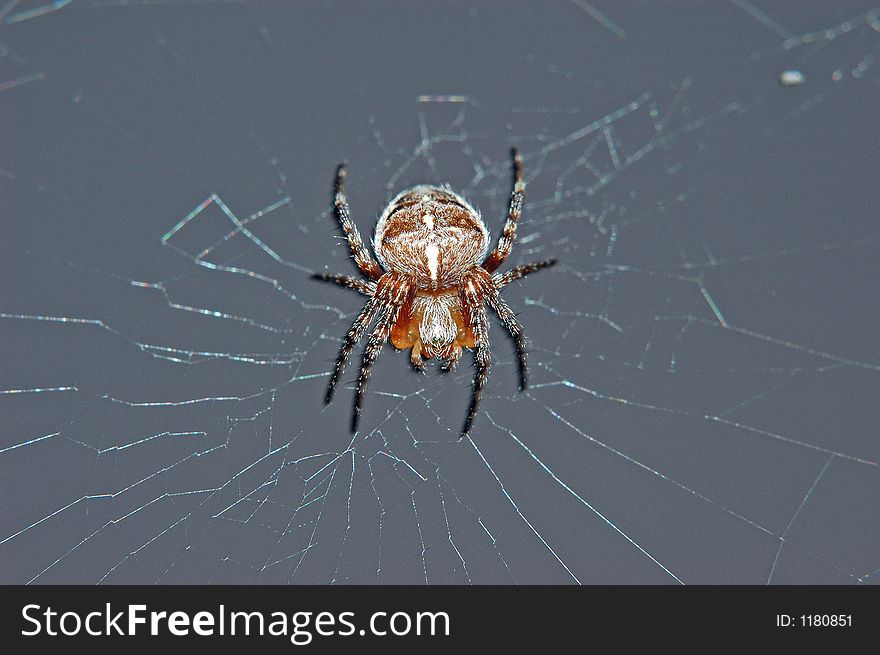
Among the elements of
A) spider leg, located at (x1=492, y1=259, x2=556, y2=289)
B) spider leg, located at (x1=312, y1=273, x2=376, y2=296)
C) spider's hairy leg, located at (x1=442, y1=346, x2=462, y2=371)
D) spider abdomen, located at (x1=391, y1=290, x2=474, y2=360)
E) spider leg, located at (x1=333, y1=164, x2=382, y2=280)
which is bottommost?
spider's hairy leg, located at (x1=442, y1=346, x2=462, y2=371)

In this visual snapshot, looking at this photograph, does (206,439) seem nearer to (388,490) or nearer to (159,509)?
(159,509)

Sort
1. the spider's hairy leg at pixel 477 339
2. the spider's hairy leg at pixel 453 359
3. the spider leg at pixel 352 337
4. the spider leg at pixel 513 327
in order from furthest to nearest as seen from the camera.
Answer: the spider's hairy leg at pixel 453 359, the spider leg at pixel 513 327, the spider's hairy leg at pixel 477 339, the spider leg at pixel 352 337

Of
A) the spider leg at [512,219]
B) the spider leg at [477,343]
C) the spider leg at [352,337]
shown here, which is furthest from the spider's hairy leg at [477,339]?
the spider leg at [352,337]

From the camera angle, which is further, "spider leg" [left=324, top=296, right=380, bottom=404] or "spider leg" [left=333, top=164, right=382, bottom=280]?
"spider leg" [left=333, top=164, right=382, bottom=280]

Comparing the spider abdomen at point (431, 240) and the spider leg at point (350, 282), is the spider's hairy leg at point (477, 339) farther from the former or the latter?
the spider leg at point (350, 282)

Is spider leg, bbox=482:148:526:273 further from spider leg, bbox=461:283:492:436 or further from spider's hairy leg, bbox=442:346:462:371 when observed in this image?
spider's hairy leg, bbox=442:346:462:371

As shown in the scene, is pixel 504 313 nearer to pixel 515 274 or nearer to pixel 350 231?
→ pixel 515 274

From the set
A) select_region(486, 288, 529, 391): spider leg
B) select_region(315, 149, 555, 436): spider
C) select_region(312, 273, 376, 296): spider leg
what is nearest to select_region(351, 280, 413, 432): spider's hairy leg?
select_region(315, 149, 555, 436): spider
